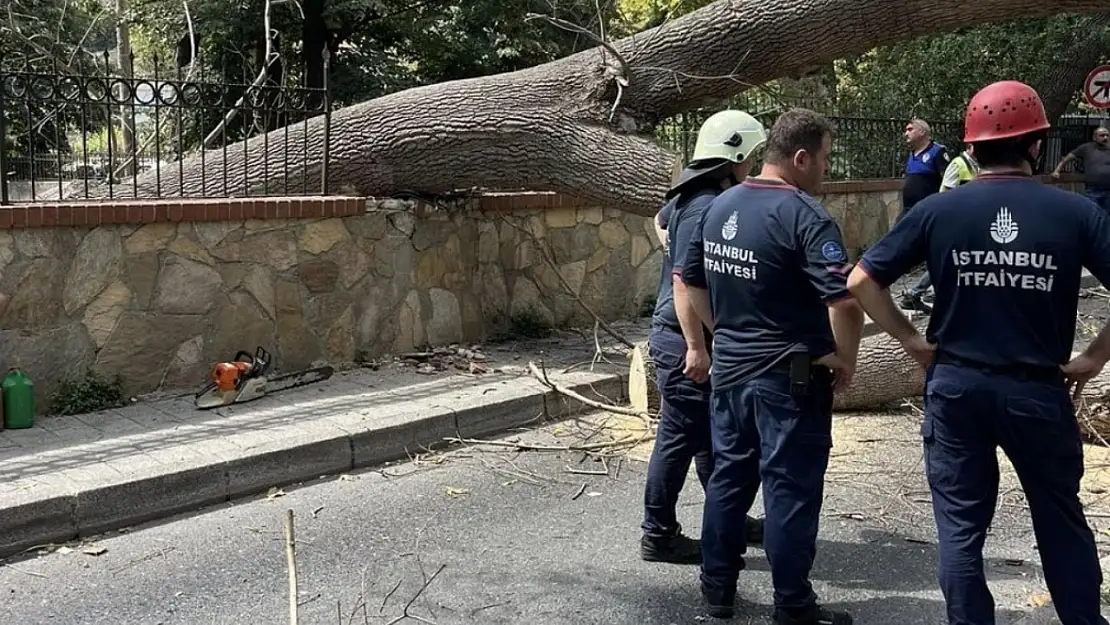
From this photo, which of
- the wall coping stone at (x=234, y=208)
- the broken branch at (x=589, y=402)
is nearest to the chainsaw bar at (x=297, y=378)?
the wall coping stone at (x=234, y=208)

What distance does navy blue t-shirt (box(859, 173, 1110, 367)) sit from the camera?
316 centimetres

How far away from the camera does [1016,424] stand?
3.21 metres

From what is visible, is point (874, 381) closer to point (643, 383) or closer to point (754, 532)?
point (643, 383)

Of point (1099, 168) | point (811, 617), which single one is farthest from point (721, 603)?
point (1099, 168)

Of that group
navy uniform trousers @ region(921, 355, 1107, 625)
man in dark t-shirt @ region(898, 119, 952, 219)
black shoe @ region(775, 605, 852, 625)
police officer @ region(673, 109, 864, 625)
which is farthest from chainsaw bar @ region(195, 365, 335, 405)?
man in dark t-shirt @ region(898, 119, 952, 219)

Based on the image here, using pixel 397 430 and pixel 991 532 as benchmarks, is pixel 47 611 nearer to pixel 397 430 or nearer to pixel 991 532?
pixel 397 430

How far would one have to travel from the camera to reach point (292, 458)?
5.58 m

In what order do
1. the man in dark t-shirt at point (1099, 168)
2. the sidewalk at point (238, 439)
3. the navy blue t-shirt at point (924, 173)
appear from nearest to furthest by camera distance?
1. the sidewalk at point (238, 439)
2. the navy blue t-shirt at point (924, 173)
3. the man in dark t-shirt at point (1099, 168)

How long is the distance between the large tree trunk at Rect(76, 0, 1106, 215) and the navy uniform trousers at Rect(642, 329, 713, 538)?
11.1 ft

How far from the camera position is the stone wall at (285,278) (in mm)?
6098

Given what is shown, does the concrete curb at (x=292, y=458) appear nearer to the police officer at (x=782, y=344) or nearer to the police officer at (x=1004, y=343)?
the police officer at (x=782, y=344)

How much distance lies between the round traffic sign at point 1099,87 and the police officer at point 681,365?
499 inches

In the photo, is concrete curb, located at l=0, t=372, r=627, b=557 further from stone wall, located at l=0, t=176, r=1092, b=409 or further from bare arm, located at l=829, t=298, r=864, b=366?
bare arm, located at l=829, t=298, r=864, b=366

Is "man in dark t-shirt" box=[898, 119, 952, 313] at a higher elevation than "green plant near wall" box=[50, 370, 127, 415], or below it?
higher
